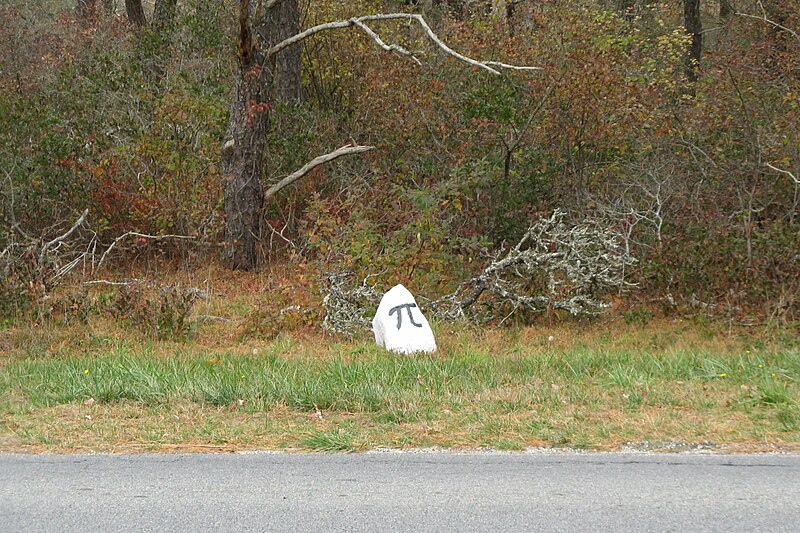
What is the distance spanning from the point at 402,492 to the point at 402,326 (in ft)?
13.6

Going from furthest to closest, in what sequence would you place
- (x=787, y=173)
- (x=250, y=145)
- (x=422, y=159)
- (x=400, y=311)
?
1. (x=422, y=159)
2. (x=250, y=145)
3. (x=787, y=173)
4. (x=400, y=311)

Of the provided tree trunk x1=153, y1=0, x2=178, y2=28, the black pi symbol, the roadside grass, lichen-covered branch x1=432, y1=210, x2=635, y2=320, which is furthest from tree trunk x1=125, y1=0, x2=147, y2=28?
the black pi symbol

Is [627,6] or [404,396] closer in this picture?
[404,396]

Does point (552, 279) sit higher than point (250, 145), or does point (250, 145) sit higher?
point (250, 145)

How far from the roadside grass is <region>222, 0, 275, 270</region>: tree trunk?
16.6 ft

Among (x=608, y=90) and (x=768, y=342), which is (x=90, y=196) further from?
(x=768, y=342)

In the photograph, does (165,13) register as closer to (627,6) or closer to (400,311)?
(400,311)

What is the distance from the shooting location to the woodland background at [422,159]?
1174 centimetres

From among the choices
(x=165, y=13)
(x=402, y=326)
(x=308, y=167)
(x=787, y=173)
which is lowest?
(x=402, y=326)

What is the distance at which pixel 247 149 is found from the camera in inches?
581

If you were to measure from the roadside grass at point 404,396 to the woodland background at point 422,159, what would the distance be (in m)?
1.86

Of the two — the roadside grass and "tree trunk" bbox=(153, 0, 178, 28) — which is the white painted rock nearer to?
the roadside grass

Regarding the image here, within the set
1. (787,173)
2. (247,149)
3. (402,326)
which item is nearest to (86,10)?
(247,149)

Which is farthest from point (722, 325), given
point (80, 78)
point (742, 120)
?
point (80, 78)
